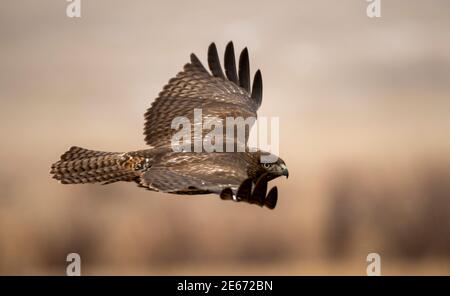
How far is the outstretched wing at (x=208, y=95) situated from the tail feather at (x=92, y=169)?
101 centimetres

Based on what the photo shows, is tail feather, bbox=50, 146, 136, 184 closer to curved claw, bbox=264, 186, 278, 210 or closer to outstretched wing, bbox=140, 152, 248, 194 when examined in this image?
outstretched wing, bbox=140, 152, 248, 194

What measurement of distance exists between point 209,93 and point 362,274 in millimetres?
4473

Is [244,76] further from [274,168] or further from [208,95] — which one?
[274,168]

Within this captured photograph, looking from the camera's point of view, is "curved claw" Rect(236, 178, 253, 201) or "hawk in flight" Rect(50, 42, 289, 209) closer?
Result: "curved claw" Rect(236, 178, 253, 201)

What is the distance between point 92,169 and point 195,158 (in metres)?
1.14

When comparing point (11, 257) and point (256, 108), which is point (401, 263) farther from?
point (11, 257)

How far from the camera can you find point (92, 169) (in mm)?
11938

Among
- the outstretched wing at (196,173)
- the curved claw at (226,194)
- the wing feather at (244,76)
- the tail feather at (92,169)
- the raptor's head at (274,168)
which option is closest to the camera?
the curved claw at (226,194)

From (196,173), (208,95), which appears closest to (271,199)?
(196,173)

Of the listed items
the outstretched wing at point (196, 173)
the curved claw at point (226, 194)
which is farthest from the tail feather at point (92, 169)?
the curved claw at point (226, 194)

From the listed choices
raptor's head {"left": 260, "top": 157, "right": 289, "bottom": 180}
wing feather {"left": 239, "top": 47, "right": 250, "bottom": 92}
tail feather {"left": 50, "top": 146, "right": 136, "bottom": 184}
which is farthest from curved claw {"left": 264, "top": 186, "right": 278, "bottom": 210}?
wing feather {"left": 239, "top": 47, "right": 250, "bottom": 92}

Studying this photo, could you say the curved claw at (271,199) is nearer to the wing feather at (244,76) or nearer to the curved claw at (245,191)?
the curved claw at (245,191)

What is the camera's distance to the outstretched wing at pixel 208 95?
13.2m

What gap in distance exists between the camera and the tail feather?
11883 millimetres
